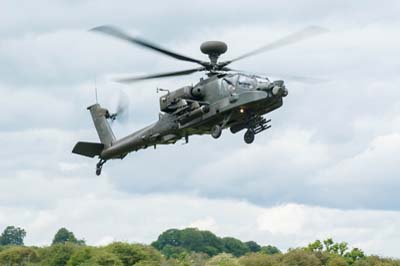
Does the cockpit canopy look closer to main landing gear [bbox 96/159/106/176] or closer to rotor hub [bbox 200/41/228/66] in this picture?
rotor hub [bbox 200/41/228/66]

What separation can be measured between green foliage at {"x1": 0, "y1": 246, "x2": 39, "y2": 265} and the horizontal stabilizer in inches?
3970

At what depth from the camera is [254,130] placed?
2335 inches

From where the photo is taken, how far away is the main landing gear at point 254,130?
59.1 m

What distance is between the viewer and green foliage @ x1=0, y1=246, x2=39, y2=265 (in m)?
168

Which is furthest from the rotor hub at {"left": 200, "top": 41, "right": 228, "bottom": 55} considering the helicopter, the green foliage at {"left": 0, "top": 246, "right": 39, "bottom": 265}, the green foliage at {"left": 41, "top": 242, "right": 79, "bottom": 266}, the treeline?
the green foliage at {"left": 0, "top": 246, "right": 39, "bottom": 265}

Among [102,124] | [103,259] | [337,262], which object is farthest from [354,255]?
[102,124]

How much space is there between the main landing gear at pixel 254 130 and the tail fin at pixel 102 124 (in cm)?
1284

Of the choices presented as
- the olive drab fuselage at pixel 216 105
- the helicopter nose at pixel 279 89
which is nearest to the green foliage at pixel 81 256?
the olive drab fuselage at pixel 216 105

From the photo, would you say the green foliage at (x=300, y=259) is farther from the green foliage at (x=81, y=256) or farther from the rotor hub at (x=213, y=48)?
the rotor hub at (x=213, y=48)

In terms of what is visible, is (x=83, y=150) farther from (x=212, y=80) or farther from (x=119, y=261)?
(x=119, y=261)

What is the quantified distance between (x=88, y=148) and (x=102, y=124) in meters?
4.55

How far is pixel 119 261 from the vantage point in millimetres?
149500

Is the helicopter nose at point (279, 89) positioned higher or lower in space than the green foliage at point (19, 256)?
lower

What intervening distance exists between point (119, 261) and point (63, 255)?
652 inches
